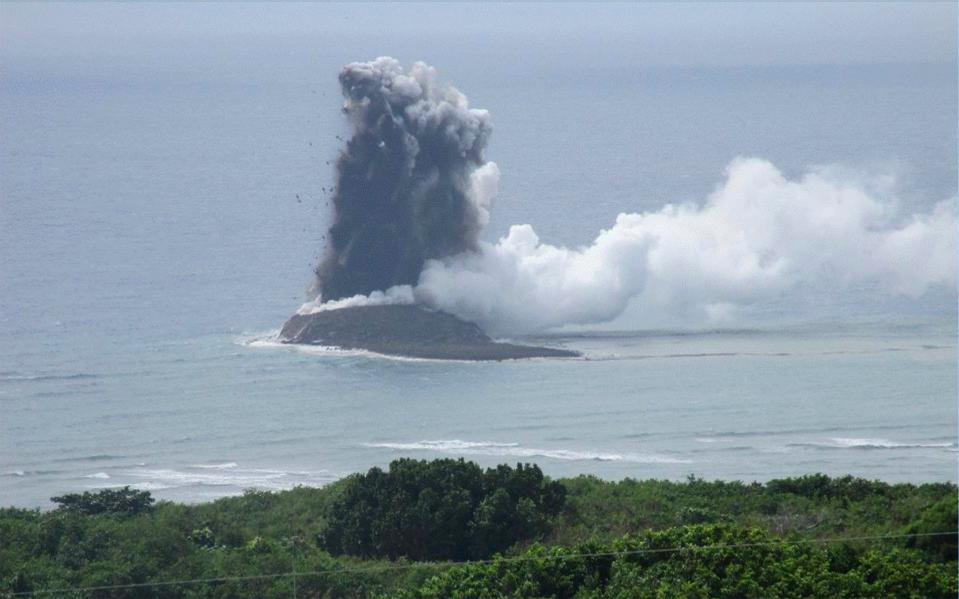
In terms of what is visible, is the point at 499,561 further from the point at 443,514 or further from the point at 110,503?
the point at 110,503

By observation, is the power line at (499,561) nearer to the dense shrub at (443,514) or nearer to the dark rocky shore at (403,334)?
the dense shrub at (443,514)

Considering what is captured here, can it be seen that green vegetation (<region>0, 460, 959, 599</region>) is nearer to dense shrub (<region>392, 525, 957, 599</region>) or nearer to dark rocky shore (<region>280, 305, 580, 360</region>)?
dense shrub (<region>392, 525, 957, 599</region>)

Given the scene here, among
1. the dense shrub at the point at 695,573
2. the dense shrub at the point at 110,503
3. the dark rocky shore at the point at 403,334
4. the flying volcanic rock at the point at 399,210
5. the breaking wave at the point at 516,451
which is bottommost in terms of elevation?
the dense shrub at the point at 695,573

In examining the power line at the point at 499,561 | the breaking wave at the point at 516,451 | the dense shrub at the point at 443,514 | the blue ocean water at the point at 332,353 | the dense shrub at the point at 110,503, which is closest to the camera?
the power line at the point at 499,561

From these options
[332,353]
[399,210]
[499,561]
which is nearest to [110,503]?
[499,561]

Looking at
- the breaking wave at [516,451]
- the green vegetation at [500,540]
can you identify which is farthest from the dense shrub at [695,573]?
the breaking wave at [516,451]

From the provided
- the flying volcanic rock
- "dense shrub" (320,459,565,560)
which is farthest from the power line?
the flying volcanic rock
